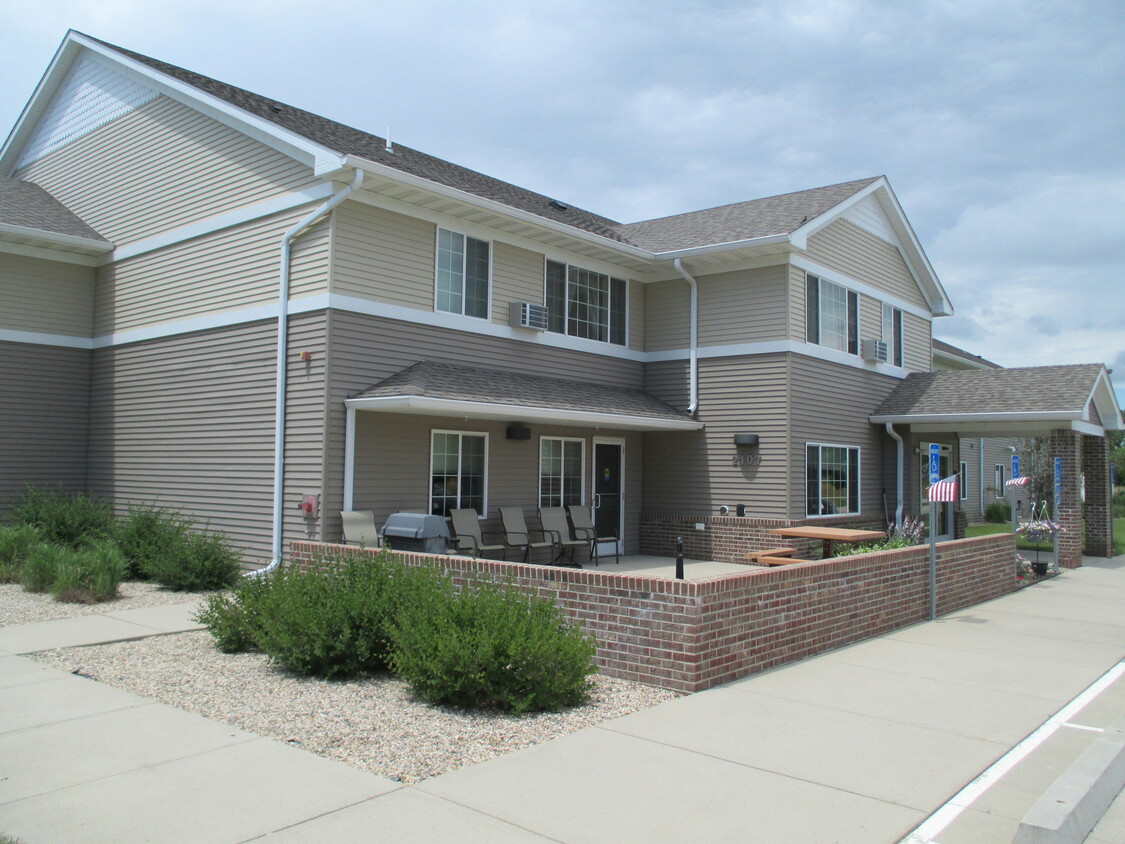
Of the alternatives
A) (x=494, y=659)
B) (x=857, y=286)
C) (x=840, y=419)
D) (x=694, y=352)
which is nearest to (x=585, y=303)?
(x=694, y=352)

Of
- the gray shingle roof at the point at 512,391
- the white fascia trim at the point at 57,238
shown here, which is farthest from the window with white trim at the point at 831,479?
the white fascia trim at the point at 57,238

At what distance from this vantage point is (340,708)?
21.0 feet

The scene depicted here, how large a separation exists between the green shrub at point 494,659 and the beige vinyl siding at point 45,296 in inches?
460

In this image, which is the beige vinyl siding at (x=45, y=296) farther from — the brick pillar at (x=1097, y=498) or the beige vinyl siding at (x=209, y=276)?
the brick pillar at (x=1097, y=498)

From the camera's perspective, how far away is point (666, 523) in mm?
16609

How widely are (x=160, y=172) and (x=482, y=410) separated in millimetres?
7233

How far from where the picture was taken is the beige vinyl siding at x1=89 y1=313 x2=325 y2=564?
12258 millimetres

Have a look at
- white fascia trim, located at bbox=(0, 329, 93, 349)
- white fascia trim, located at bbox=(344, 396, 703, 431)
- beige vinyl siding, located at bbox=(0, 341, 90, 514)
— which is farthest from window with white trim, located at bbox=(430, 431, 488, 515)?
white fascia trim, located at bbox=(0, 329, 93, 349)

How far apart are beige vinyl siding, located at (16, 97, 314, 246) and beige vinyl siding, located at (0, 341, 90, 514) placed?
2391 mm

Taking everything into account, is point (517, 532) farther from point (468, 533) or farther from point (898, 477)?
point (898, 477)

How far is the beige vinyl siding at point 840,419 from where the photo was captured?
15.6 m

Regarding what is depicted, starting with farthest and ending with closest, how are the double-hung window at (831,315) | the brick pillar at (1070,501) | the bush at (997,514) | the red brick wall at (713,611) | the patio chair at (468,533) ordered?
the bush at (997,514), the brick pillar at (1070,501), the double-hung window at (831,315), the patio chair at (468,533), the red brick wall at (713,611)

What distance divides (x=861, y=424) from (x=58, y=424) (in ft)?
47.4

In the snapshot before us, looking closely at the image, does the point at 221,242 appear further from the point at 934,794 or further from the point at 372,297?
the point at 934,794
